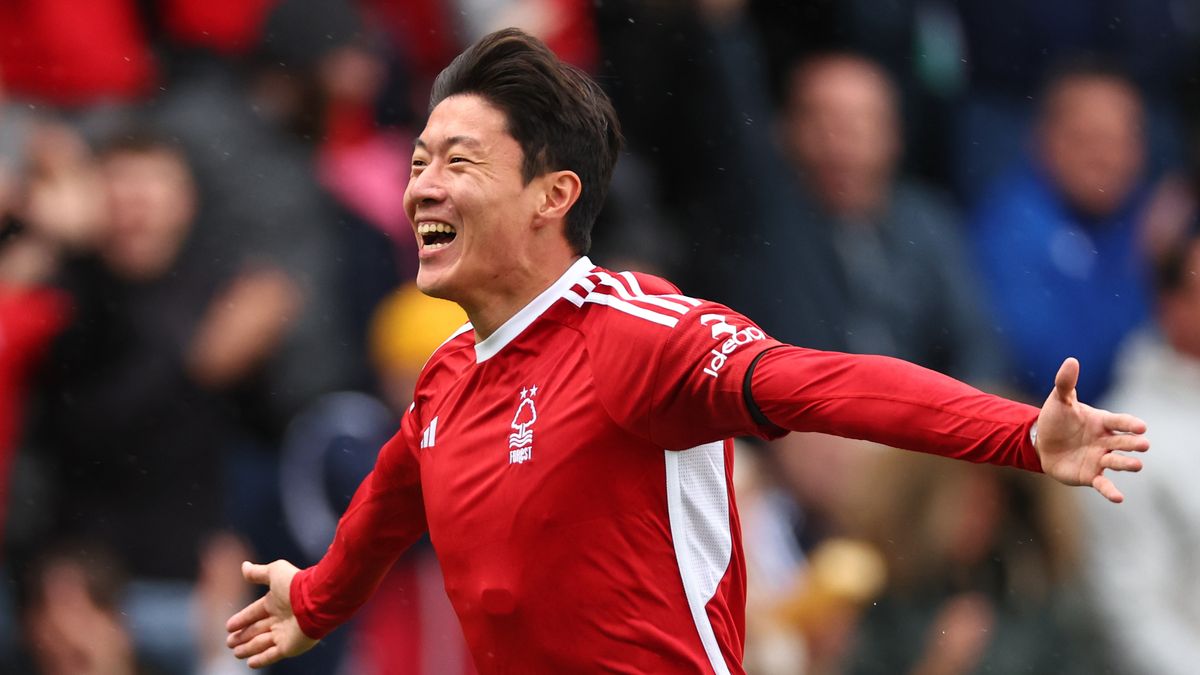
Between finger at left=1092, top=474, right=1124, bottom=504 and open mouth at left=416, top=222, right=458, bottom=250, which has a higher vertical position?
open mouth at left=416, top=222, right=458, bottom=250

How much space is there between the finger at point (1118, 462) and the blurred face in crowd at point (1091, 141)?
203 inches

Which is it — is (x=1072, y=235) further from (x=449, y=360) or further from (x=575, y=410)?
(x=575, y=410)

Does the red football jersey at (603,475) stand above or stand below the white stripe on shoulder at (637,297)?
below

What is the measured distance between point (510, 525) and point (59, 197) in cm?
371

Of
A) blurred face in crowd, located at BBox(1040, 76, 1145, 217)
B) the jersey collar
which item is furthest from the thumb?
blurred face in crowd, located at BBox(1040, 76, 1145, 217)

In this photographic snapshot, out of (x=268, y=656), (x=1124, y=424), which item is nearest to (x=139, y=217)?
(x=268, y=656)

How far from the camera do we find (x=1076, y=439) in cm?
320

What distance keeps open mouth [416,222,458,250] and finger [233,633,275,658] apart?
113cm

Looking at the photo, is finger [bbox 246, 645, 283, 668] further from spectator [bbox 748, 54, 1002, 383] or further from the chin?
spectator [bbox 748, 54, 1002, 383]

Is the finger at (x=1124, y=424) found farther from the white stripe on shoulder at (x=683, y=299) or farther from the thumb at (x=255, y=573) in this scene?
the thumb at (x=255, y=573)

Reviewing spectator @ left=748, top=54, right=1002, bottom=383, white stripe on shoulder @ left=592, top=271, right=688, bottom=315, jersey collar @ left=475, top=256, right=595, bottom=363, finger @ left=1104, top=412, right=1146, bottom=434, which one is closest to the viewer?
finger @ left=1104, top=412, right=1146, bottom=434

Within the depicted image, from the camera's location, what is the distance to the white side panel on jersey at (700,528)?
3893 mm

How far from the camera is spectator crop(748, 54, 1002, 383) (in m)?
7.59

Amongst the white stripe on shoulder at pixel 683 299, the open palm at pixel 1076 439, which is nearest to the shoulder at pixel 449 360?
the white stripe on shoulder at pixel 683 299
